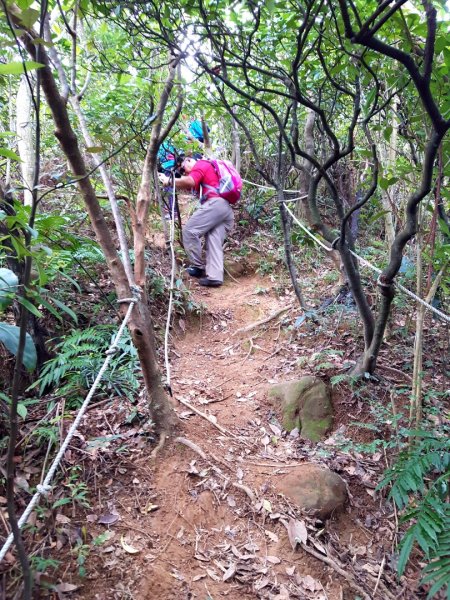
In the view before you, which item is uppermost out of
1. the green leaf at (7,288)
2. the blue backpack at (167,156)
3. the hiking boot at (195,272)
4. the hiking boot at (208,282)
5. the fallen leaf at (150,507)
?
the blue backpack at (167,156)

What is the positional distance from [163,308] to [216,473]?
2.13 m

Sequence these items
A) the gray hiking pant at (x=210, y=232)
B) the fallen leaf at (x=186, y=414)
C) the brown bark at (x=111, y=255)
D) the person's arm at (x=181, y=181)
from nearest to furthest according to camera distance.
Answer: the brown bark at (x=111, y=255) → the fallen leaf at (x=186, y=414) → the person's arm at (x=181, y=181) → the gray hiking pant at (x=210, y=232)

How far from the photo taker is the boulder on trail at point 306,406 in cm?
307

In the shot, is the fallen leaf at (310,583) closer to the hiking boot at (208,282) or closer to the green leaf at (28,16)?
the green leaf at (28,16)

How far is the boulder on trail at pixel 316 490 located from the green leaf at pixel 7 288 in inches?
80.5

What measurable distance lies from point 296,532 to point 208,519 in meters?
0.52

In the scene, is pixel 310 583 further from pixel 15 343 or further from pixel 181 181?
pixel 181 181

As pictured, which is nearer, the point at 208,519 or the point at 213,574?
the point at 213,574

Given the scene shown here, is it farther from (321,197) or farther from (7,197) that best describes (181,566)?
(321,197)

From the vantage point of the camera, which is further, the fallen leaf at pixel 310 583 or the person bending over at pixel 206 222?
the person bending over at pixel 206 222

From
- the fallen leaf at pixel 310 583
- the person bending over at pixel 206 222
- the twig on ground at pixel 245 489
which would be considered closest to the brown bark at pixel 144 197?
the twig on ground at pixel 245 489

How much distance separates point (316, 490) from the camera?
247 cm

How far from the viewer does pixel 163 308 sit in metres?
4.21

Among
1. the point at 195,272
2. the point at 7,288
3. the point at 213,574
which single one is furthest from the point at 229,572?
the point at 195,272
